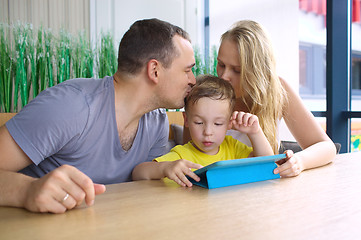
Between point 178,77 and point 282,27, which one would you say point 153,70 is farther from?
point 282,27

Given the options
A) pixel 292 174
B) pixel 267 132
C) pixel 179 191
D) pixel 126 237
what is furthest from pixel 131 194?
pixel 267 132

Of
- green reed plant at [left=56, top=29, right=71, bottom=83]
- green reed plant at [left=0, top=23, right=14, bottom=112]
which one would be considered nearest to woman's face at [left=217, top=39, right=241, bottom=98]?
green reed plant at [left=56, top=29, right=71, bottom=83]

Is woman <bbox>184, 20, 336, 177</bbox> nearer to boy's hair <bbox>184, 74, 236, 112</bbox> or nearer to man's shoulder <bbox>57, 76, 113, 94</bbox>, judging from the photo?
boy's hair <bbox>184, 74, 236, 112</bbox>

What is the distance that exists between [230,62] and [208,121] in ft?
1.76

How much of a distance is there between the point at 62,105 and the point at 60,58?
1.96 m

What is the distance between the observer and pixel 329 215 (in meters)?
0.70

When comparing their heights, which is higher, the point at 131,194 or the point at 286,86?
the point at 286,86

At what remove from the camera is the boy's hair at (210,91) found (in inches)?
54.9

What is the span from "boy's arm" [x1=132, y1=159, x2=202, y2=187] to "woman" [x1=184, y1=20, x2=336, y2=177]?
0.74 meters

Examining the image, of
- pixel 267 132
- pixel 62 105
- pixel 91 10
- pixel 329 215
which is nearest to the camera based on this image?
pixel 329 215

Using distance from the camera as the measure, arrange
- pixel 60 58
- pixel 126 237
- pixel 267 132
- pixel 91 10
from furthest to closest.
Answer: pixel 91 10 < pixel 60 58 < pixel 267 132 < pixel 126 237

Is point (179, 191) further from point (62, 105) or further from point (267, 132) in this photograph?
point (267, 132)

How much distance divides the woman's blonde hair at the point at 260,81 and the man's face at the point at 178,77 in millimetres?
368

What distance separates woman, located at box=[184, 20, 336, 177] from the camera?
1.66 meters
